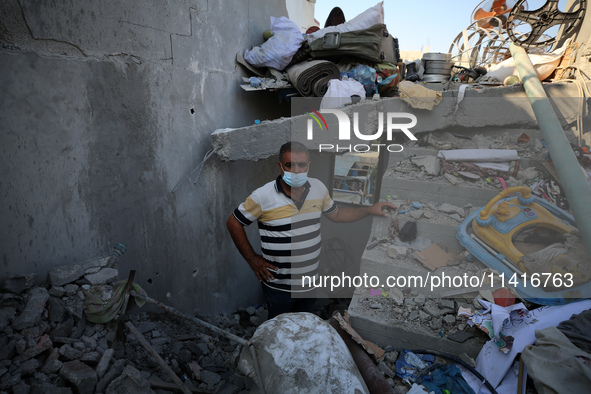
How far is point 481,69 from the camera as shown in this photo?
5.94 m

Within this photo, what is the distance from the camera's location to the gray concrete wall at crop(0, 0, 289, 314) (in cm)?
239

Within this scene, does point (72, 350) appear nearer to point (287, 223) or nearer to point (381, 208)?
point (287, 223)

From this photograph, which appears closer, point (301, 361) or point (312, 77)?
point (301, 361)

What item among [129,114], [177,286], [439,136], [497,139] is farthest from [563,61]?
[177,286]

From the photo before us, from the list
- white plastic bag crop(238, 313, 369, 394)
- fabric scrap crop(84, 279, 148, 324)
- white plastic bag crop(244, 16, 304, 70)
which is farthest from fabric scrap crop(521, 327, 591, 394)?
white plastic bag crop(244, 16, 304, 70)

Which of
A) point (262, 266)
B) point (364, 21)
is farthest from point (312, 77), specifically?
point (262, 266)

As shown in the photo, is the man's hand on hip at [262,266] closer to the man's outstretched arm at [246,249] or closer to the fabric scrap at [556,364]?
the man's outstretched arm at [246,249]

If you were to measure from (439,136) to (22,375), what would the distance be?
4764 mm

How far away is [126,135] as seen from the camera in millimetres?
3123

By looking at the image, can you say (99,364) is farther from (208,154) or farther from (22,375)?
(208,154)

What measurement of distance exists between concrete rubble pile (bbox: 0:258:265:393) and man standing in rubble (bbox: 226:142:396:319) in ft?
2.96

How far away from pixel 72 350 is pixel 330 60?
453cm

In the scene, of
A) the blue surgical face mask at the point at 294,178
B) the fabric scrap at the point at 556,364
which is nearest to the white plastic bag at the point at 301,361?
the fabric scrap at the point at 556,364

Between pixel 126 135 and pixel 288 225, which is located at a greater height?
pixel 126 135
